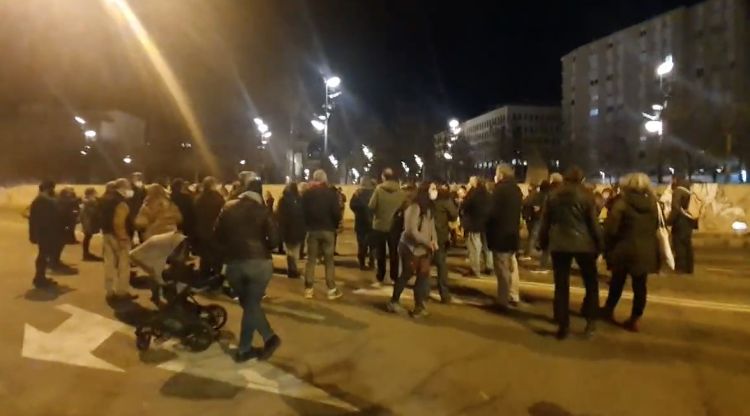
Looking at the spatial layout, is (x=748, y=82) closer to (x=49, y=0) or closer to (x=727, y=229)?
(x=727, y=229)

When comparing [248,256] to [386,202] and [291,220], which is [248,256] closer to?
[386,202]

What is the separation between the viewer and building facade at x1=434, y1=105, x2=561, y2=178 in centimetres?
7256

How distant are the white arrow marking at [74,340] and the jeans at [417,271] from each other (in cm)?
365

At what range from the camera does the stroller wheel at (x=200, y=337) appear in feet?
27.4

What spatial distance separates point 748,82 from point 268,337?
76.9m

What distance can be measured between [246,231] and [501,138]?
259 ft

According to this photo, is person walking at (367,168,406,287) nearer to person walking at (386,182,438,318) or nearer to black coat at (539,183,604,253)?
person walking at (386,182,438,318)

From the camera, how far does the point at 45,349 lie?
8688mm

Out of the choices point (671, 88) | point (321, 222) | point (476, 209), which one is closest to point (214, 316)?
point (321, 222)

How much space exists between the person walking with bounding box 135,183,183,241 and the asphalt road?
4.07 ft

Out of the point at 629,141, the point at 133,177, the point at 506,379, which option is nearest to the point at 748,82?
the point at 629,141

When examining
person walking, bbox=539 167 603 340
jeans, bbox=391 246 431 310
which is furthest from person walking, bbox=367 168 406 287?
person walking, bbox=539 167 603 340

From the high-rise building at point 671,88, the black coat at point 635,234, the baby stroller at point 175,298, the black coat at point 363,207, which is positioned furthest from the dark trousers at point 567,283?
the high-rise building at point 671,88

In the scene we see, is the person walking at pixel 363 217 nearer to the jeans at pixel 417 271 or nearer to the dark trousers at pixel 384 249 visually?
the dark trousers at pixel 384 249
